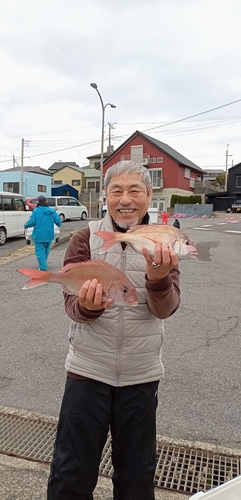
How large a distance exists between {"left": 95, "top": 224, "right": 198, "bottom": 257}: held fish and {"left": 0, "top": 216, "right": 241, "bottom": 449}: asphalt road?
6.01 ft

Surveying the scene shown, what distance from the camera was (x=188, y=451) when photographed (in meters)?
2.57

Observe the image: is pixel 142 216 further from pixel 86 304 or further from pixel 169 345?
pixel 169 345

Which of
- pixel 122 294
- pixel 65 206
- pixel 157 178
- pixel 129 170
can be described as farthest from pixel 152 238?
pixel 157 178

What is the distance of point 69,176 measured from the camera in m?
54.4

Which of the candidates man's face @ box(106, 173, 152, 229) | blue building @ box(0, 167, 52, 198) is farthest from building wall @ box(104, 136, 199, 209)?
man's face @ box(106, 173, 152, 229)

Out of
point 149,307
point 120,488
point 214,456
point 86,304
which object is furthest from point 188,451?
point 86,304

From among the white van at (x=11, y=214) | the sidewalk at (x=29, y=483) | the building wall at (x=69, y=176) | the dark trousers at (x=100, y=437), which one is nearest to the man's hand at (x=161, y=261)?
the dark trousers at (x=100, y=437)

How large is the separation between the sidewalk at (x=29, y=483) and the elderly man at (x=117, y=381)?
44 centimetres

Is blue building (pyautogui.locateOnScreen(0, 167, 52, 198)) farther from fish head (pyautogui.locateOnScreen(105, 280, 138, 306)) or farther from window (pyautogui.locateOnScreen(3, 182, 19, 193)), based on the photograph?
fish head (pyautogui.locateOnScreen(105, 280, 138, 306))

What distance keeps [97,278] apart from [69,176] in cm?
5470

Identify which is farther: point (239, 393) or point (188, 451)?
point (239, 393)

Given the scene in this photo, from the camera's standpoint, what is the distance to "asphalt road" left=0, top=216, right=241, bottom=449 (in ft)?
9.71

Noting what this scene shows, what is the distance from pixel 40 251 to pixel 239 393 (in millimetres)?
6153

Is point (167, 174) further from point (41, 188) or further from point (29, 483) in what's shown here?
point (29, 483)
